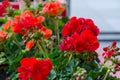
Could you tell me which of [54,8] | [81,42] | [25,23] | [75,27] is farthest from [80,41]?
[54,8]

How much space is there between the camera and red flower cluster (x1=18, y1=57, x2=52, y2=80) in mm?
991

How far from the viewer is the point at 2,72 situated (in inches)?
59.4

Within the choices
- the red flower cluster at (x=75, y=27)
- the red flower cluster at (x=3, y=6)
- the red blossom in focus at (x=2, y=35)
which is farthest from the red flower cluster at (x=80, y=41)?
the red flower cluster at (x=3, y=6)

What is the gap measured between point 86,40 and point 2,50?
551 mm

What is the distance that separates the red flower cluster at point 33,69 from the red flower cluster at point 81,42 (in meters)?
0.15

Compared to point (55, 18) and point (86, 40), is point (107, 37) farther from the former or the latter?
point (86, 40)

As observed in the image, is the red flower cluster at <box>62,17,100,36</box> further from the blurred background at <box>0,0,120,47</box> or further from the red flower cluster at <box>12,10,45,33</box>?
the blurred background at <box>0,0,120,47</box>

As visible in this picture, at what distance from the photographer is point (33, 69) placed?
38.9 inches

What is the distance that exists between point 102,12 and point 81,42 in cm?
384

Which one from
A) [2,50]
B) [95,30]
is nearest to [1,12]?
[2,50]

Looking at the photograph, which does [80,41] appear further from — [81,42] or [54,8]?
[54,8]

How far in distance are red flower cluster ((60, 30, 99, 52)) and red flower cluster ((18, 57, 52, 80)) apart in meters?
0.15

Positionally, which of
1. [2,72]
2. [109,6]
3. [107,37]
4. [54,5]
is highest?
[54,5]

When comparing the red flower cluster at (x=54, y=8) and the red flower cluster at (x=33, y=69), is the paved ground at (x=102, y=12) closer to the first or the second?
the red flower cluster at (x=54, y=8)
